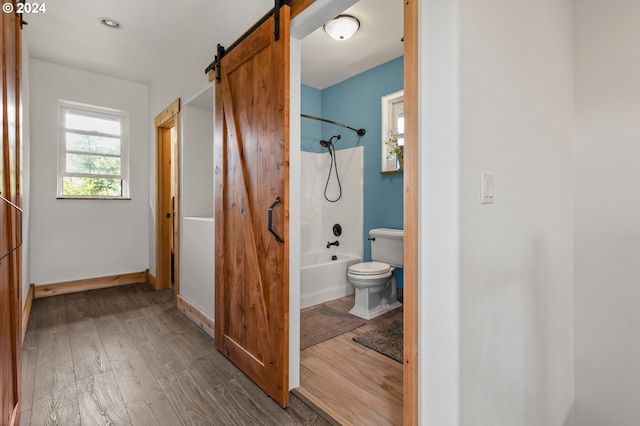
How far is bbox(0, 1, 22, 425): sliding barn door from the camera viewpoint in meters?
1.17

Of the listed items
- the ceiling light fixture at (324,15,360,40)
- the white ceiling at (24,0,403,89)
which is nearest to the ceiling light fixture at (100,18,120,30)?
the white ceiling at (24,0,403,89)

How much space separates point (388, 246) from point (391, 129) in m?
1.34

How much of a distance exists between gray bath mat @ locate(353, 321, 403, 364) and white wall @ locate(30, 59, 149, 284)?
3.50 metres

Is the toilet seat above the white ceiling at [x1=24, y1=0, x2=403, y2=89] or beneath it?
beneath

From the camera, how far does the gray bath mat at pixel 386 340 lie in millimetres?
2277

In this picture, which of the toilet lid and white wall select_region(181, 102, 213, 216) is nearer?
the toilet lid

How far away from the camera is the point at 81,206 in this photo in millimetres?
3988

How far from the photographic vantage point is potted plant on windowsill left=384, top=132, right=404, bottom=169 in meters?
3.38

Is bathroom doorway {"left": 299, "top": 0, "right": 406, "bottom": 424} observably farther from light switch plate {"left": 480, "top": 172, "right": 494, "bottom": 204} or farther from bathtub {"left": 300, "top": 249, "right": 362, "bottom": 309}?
light switch plate {"left": 480, "top": 172, "right": 494, "bottom": 204}

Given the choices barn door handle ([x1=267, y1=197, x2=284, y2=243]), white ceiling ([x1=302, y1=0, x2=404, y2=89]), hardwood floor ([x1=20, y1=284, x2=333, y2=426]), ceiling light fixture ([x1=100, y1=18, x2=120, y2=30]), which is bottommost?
hardwood floor ([x1=20, y1=284, x2=333, y2=426])

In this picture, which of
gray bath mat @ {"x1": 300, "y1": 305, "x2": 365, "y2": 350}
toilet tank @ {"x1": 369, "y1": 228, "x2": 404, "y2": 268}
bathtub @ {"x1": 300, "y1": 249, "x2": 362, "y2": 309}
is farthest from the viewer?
bathtub @ {"x1": 300, "y1": 249, "x2": 362, "y2": 309}

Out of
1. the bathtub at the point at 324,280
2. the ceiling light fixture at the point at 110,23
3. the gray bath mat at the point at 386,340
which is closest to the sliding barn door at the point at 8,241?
the ceiling light fixture at the point at 110,23

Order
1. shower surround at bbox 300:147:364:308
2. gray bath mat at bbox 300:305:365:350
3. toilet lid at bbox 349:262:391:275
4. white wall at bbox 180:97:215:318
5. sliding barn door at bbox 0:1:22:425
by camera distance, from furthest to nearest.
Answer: shower surround at bbox 300:147:364:308
toilet lid at bbox 349:262:391:275
white wall at bbox 180:97:215:318
gray bath mat at bbox 300:305:365:350
sliding barn door at bbox 0:1:22:425

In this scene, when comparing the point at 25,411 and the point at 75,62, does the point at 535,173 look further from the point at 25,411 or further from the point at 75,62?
the point at 75,62
